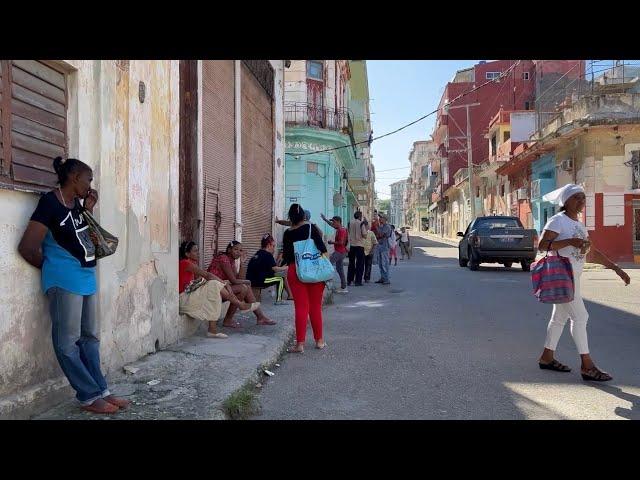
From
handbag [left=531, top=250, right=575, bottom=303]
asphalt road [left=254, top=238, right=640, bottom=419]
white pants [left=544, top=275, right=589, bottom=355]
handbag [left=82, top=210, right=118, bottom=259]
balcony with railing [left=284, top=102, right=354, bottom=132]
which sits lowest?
asphalt road [left=254, top=238, right=640, bottom=419]

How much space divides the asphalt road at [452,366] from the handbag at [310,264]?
87 centimetres

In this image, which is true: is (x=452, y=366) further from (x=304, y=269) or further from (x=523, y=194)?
(x=523, y=194)

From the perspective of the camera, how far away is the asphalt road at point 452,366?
4359 millimetres

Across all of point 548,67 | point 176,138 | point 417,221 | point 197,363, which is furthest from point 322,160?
point 417,221

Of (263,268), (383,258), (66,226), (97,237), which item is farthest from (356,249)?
(66,226)

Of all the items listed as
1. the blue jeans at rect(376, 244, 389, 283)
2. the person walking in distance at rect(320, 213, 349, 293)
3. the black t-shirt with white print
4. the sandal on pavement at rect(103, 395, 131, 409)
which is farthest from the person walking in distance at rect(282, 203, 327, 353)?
the blue jeans at rect(376, 244, 389, 283)

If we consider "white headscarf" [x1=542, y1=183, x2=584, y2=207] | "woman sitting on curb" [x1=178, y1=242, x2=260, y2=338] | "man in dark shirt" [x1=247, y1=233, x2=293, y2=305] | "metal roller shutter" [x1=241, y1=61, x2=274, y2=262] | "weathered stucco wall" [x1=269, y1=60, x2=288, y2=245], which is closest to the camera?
"white headscarf" [x1=542, y1=183, x2=584, y2=207]

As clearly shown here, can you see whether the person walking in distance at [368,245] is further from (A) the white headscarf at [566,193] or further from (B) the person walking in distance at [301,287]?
(A) the white headscarf at [566,193]

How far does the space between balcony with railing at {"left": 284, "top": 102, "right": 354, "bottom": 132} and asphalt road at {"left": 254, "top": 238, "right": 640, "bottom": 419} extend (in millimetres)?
12790

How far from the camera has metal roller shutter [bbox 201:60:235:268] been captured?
8438mm

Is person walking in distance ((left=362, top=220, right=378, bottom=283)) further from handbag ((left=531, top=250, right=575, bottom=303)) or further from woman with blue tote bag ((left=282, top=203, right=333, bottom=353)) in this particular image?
handbag ((left=531, top=250, right=575, bottom=303))

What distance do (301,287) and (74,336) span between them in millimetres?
2970
